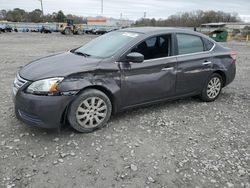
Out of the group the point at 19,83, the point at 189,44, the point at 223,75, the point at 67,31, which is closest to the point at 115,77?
the point at 19,83

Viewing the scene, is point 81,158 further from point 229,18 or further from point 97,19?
point 229,18

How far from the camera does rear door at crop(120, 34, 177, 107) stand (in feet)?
12.4

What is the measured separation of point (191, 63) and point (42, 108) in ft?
9.15

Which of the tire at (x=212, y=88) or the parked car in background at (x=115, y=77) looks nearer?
the parked car in background at (x=115, y=77)

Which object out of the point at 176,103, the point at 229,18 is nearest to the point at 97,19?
the point at 229,18

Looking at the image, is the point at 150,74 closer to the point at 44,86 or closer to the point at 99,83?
the point at 99,83

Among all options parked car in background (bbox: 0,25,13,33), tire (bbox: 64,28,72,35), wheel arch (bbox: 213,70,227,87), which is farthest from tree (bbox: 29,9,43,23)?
wheel arch (bbox: 213,70,227,87)

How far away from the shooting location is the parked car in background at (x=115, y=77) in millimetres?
3232

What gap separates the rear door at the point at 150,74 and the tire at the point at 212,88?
932mm

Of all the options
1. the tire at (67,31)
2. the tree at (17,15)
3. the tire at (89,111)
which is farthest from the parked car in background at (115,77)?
the tree at (17,15)

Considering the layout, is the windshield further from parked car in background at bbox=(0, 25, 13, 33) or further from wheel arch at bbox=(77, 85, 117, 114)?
parked car in background at bbox=(0, 25, 13, 33)

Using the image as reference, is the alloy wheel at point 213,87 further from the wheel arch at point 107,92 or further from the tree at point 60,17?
the tree at point 60,17

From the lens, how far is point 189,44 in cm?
458

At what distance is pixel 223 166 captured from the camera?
2953 mm
